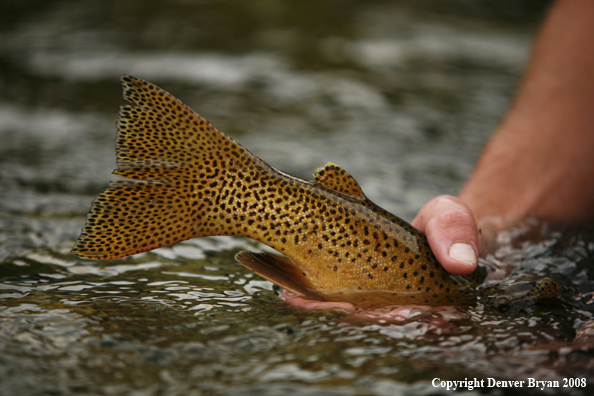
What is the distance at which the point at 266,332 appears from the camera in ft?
9.44

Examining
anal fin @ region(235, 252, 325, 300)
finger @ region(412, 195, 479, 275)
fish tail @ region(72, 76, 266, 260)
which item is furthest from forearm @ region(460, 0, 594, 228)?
fish tail @ region(72, 76, 266, 260)

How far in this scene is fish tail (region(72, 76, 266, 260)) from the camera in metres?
2.80

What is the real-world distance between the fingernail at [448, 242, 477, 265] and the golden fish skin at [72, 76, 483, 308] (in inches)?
7.5

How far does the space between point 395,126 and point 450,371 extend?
4.86 meters

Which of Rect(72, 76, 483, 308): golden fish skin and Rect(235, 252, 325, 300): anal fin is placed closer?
Rect(72, 76, 483, 308): golden fish skin

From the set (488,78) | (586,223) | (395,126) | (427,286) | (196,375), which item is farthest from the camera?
(488,78)

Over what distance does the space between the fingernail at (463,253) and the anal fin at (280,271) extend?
2.41 ft

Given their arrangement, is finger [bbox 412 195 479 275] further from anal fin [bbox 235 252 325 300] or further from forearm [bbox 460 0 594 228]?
forearm [bbox 460 0 594 228]

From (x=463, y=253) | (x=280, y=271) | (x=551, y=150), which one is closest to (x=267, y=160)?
(x=551, y=150)

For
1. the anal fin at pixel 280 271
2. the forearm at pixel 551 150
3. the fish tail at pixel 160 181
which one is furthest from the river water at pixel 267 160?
the fish tail at pixel 160 181

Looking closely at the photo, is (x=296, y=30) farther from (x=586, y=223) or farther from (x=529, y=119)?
(x=586, y=223)

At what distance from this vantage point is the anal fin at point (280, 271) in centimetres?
293

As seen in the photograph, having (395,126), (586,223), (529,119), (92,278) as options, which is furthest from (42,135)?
(586,223)

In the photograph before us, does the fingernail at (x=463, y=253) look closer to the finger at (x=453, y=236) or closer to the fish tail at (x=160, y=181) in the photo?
the finger at (x=453, y=236)
